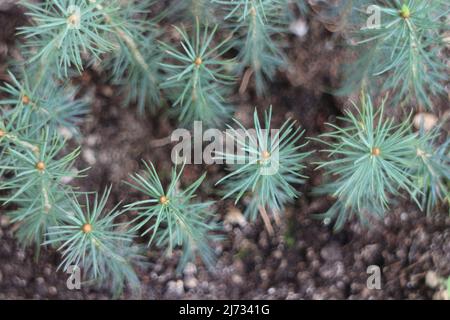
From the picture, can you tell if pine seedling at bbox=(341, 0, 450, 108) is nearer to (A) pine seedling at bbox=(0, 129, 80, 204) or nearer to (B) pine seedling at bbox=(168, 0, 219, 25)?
(B) pine seedling at bbox=(168, 0, 219, 25)

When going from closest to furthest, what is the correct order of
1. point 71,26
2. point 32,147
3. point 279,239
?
point 71,26 → point 32,147 → point 279,239

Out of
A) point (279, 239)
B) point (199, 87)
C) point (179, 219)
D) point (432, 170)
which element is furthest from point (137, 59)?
point (432, 170)

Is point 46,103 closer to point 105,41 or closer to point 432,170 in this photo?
point 105,41

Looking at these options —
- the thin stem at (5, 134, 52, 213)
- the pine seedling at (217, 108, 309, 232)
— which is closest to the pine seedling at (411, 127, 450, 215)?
the pine seedling at (217, 108, 309, 232)

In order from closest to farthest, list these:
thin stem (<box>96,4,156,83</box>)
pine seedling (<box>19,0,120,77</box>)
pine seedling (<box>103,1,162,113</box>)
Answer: pine seedling (<box>19,0,120,77</box>), thin stem (<box>96,4,156,83</box>), pine seedling (<box>103,1,162,113</box>)

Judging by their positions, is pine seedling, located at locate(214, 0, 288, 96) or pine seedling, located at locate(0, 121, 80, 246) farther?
pine seedling, located at locate(214, 0, 288, 96)

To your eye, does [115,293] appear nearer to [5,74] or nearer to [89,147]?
[89,147]
